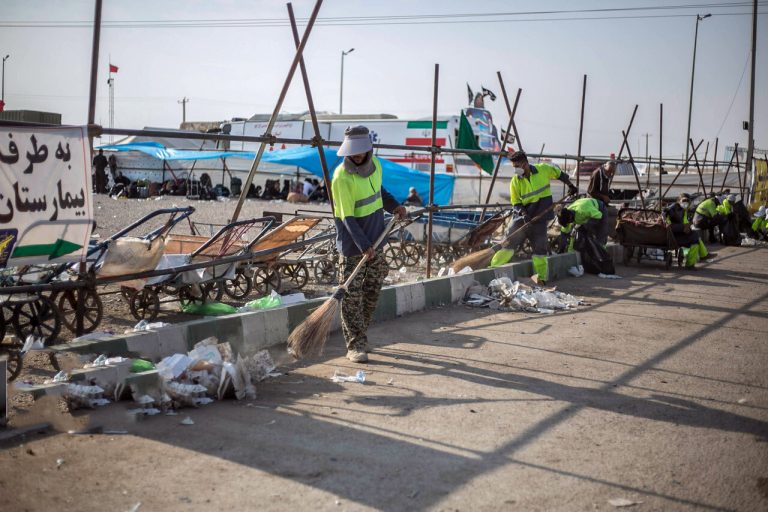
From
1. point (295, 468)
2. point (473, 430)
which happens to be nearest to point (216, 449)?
point (295, 468)

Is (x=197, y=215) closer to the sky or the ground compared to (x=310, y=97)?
closer to the ground

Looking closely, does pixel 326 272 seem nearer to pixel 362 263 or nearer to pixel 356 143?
pixel 362 263

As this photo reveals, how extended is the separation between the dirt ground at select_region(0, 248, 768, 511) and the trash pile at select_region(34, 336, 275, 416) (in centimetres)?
13

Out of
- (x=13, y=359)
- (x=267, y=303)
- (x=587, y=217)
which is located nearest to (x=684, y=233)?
(x=587, y=217)

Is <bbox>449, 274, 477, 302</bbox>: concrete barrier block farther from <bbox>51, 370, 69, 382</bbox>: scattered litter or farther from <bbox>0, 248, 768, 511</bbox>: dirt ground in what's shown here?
<bbox>51, 370, 69, 382</bbox>: scattered litter

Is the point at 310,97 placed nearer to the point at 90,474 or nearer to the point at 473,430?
the point at 473,430

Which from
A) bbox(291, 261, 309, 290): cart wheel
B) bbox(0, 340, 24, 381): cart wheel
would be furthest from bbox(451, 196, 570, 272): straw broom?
bbox(0, 340, 24, 381): cart wheel

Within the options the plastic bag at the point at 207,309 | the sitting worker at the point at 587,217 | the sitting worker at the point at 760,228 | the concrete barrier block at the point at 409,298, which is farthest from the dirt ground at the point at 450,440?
the sitting worker at the point at 760,228

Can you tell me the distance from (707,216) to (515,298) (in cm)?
1182

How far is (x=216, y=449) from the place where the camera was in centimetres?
406

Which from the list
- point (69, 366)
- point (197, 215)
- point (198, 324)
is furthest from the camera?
point (197, 215)

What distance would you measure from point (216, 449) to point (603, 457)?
211 centimetres

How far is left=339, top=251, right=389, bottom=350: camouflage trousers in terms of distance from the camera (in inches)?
248

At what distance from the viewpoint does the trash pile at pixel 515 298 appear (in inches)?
353
